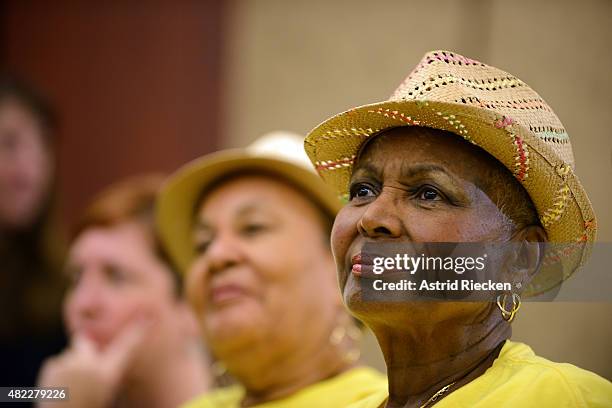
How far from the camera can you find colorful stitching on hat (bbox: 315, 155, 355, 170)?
2.37 meters

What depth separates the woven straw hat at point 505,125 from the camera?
6.79 feet

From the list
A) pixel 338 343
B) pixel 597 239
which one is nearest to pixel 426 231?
pixel 597 239

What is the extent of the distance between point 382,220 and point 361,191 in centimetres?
15

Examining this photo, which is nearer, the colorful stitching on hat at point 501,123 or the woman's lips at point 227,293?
the colorful stitching on hat at point 501,123

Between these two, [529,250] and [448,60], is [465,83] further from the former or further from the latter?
[529,250]

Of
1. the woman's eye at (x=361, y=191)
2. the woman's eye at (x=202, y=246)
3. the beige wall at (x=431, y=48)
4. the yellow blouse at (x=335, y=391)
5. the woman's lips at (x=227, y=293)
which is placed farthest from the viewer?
the woman's eye at (x=202, y=246)

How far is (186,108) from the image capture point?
221 inches

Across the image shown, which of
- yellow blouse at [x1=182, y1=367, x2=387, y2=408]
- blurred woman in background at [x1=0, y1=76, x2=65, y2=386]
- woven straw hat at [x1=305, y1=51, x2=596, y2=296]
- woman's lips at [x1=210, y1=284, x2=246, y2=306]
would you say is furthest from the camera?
blurred woman in background at [x1=0, y1=76, x2=65, y2=386]

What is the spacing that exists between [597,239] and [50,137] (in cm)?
366

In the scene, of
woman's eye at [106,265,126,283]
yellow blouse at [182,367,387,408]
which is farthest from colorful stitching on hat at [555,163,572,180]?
woman's eye at [106,265,126,283]

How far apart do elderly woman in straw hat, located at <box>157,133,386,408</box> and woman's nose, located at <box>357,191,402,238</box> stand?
102cm

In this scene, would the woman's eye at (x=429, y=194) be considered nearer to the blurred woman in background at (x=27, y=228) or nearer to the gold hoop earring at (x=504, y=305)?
the gold hoop earring at (x=504, y=305)

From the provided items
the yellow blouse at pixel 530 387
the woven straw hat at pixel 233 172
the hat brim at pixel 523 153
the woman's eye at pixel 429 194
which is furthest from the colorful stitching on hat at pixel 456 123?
the woven straw hat at pixel 233 172

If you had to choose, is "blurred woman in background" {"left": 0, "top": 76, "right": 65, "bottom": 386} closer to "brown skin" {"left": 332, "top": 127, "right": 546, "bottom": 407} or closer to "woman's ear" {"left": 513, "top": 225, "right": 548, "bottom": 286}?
"brown skin" {"left": 332, "top": 127, "right": 546, "bottom": 407}
